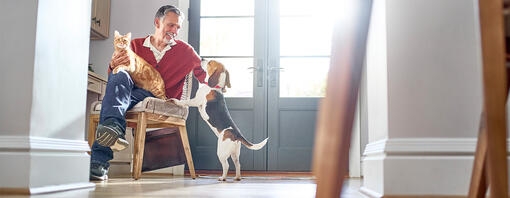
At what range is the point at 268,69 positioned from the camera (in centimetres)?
465

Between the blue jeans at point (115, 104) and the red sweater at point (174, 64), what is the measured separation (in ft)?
1.16

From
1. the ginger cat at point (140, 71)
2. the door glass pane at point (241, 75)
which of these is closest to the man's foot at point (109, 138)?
the ginger cat at point (140, 71)

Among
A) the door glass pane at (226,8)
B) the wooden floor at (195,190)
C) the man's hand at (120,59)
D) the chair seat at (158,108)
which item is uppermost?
the door glass pane at (226,8)

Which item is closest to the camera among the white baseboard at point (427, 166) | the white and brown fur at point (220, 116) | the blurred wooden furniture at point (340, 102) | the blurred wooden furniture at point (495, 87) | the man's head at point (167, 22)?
the blurred wooden furniture at point (340, 102)

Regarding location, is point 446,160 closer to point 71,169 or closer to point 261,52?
point 71,169

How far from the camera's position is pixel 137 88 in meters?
3.39

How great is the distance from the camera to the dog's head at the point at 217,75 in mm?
3293

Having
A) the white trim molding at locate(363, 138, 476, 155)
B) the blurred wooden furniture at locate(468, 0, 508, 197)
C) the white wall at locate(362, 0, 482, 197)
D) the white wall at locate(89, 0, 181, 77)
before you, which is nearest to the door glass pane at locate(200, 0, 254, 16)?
the white wall at locate(89, 0, 181, 77)

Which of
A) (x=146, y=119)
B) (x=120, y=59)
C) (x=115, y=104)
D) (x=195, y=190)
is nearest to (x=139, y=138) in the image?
(x=146, y=119)

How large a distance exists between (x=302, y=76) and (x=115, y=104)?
2044 mm

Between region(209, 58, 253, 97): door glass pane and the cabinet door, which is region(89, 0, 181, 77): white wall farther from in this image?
→ region(209, 58, 253, 97): door glass pane

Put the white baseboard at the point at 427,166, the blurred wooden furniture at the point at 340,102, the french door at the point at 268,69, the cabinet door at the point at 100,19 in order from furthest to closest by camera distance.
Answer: the french door at the point at 268,69 → the cabinet door at the point at 100,19 → the white baseboard at the point at 427,166 → the blurred wooden furniture at the point at 340,102

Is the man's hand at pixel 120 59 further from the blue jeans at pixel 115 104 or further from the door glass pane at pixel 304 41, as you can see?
the door glass pane at pixel 304 41

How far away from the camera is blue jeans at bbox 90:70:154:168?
2.98m
